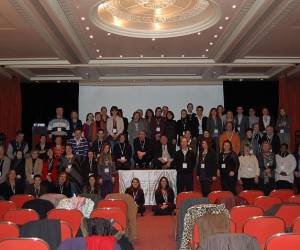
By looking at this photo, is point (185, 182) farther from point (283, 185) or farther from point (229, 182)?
point (283, 185)

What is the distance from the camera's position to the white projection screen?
15102 mm

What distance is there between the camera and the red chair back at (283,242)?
4.09 metres

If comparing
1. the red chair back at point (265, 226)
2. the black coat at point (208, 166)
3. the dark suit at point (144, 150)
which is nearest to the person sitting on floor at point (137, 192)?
the dark suit at point (144, 150)

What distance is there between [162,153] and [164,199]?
1.61m

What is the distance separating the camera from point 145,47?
11.1 metres

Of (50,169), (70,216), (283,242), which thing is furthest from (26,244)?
(50,169)

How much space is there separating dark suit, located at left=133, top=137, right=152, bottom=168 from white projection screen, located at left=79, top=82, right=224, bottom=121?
3950 millimetres

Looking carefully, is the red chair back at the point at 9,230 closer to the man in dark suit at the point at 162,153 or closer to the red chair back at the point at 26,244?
the red chair back at the point at 26,244

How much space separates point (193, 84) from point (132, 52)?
416 centimetres

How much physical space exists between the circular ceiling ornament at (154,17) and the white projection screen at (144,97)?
5.02 metres

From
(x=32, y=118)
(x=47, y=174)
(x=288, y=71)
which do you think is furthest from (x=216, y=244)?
(x=32, y=118)

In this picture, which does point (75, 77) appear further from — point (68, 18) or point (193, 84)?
point (68, 18)

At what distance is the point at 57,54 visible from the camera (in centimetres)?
1139

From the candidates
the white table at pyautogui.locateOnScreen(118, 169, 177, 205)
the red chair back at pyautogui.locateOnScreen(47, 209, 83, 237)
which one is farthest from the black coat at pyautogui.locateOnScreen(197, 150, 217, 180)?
the red chair back at pyautogui.locateOnScreen(47, 209, 83, 237)
